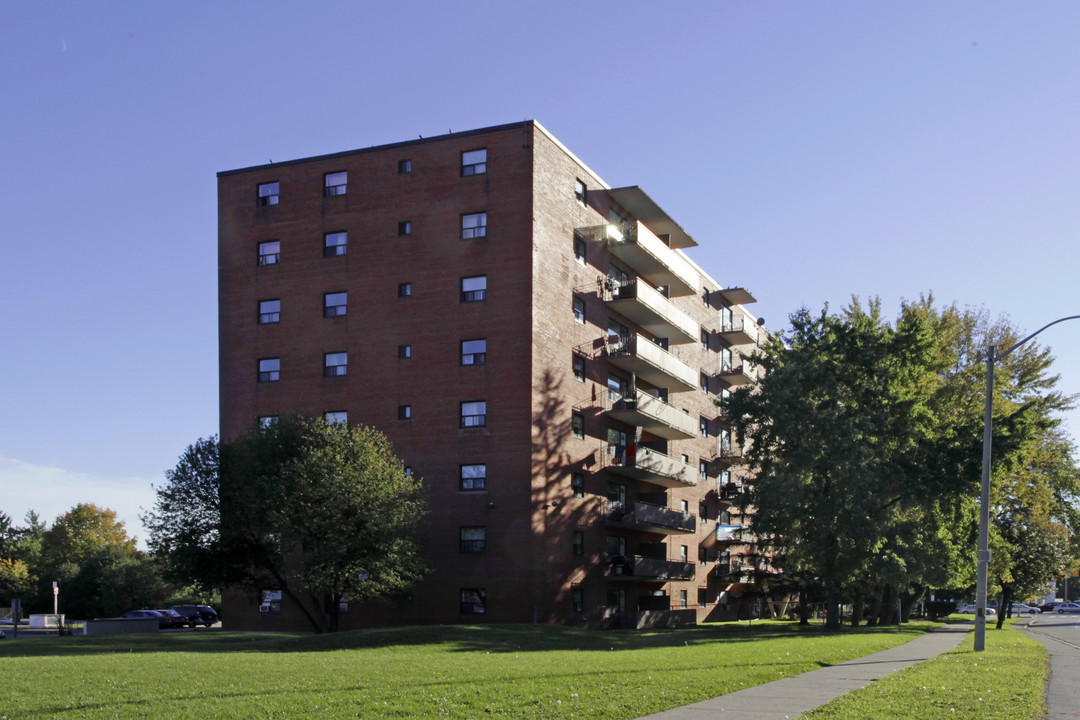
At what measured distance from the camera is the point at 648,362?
5156 centimetres

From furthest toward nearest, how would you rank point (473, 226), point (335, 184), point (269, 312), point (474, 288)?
point (269, 312)
point (335, 184)
point (473, 226)
point (474, 288)

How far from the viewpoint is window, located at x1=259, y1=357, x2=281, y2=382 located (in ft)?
156

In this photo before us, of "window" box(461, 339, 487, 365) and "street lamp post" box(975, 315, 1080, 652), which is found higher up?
"window" box(461, 339, 487, 365)

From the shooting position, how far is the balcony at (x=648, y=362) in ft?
166

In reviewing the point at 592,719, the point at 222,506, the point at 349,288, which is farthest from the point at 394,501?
the point at 592,719

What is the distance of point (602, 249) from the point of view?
2013 inches

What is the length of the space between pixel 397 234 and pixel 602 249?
10.9 metres

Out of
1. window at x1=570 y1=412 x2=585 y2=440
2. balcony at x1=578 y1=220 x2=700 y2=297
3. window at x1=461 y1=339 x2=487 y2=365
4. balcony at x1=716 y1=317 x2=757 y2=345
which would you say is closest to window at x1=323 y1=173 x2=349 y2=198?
window at x1=461 y1=339 x2=487 y2=365

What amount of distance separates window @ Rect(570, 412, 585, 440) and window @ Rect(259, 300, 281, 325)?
1470 centimetres

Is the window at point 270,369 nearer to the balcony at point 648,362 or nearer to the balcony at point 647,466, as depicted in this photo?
the balcony at point 648,362

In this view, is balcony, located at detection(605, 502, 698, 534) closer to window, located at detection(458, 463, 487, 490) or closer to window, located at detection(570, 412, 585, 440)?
window, located at detection(570, 412, 585, 440)

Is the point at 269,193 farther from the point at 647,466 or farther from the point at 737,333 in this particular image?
the point at 737,333

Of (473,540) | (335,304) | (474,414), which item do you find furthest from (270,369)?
(473,540)

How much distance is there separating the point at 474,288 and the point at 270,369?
1096 cm
